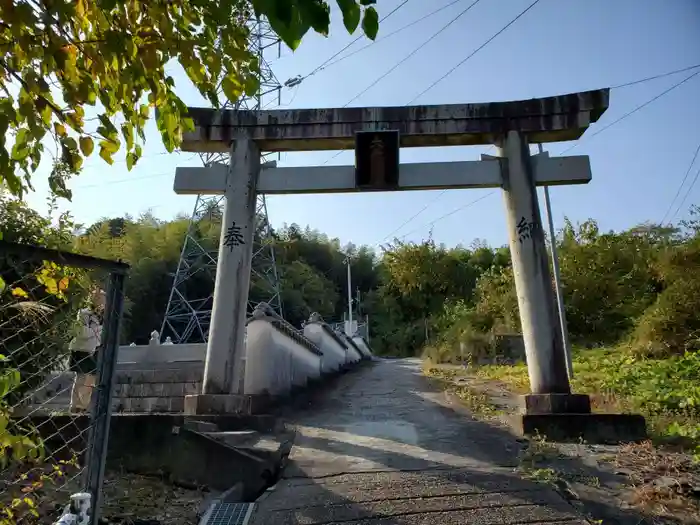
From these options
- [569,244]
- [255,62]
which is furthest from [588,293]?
[255,62]

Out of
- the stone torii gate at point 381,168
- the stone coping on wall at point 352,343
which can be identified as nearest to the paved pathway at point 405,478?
the stone torii gate at point 381,168

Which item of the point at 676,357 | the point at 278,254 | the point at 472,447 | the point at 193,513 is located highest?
the point at 278,254

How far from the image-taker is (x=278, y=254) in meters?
30.5

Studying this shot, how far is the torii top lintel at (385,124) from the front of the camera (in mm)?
7070

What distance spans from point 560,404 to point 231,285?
13.8 ft

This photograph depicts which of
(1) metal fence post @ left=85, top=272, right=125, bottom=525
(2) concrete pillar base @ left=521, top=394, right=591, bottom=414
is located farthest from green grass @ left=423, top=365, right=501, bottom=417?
(1) metal fence post @ left=85, top=272, right=125, bottom=525

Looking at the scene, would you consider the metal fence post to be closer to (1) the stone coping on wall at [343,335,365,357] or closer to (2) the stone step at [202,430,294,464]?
(2) the stone step at [202,430,294,464]

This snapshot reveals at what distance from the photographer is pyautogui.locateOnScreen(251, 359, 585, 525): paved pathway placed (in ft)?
11.5

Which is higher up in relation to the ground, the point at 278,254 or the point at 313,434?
the point at 278,254

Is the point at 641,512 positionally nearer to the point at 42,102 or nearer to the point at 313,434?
the point at 313,434

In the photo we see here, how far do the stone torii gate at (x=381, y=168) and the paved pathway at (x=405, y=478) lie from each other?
4.96ft

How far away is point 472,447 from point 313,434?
6.04 feet

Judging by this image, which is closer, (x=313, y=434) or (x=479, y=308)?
(x=313, y=434)

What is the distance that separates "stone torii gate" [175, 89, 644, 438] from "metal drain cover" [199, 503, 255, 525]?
2.68m
